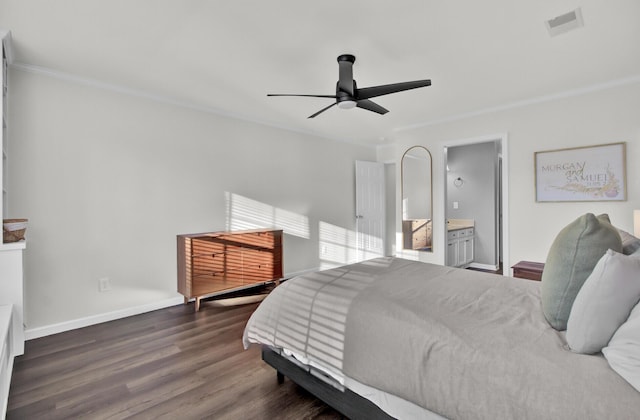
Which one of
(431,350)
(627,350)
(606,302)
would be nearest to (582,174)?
(606,302)

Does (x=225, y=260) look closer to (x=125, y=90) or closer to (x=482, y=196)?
(x=125, y=90)

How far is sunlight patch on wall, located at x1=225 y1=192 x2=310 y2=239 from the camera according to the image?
4.14m

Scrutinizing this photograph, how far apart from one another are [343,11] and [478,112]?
2.87m

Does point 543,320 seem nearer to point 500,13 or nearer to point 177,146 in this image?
point 500,13

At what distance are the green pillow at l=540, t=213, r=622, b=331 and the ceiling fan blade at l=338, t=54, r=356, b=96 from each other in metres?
1.72

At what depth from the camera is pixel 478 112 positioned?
13.6 feet

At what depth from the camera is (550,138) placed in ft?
11.9

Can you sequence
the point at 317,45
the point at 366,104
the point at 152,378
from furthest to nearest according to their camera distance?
the point at 366,104 → the point at 317,45 → the point at 152,378

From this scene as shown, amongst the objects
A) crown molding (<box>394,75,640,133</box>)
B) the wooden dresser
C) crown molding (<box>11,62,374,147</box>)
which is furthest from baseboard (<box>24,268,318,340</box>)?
crown molding (<box>394,75,640,133</box>)

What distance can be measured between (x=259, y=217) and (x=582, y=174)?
3.86m

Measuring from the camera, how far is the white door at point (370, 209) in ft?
19.1

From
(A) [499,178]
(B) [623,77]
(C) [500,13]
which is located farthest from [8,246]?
(A) [499,178]

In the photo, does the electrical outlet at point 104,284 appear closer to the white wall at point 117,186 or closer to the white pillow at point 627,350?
the white wall at point 117,186

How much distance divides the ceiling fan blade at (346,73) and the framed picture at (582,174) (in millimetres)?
2620
